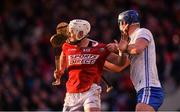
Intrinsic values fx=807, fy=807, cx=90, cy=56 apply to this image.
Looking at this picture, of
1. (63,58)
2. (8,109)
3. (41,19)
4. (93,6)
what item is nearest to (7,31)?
(41,19)

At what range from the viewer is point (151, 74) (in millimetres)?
10625

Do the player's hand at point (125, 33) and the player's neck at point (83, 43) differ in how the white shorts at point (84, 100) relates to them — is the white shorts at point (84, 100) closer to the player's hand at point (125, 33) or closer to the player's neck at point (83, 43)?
the player's neck at point (83, 43)

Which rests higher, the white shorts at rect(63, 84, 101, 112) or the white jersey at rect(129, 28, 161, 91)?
the white jersey at rect(129, 28, 161, 91)

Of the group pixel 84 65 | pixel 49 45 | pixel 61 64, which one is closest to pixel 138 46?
pixel 84 65

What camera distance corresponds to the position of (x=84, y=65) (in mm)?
10836

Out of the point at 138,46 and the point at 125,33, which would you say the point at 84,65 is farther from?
the point at 138,46

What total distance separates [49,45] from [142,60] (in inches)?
363

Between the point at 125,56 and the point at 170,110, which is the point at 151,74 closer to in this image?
the point at 125,56

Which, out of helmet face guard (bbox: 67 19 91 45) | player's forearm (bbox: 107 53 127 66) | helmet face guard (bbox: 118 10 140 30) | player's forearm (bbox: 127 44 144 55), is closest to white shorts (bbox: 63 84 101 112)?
player's forearm (bbox: 107 53 127 66)

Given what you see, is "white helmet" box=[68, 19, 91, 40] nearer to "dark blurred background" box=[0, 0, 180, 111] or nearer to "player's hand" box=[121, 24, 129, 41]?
"player's hand" box=[121, 24, 129, 41]

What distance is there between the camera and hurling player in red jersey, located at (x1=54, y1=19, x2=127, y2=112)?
1077 centimetres

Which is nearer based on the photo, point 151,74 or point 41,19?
point 151,74

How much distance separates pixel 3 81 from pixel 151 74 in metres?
8.45

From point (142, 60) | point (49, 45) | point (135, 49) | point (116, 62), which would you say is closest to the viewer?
point (135, 49)
